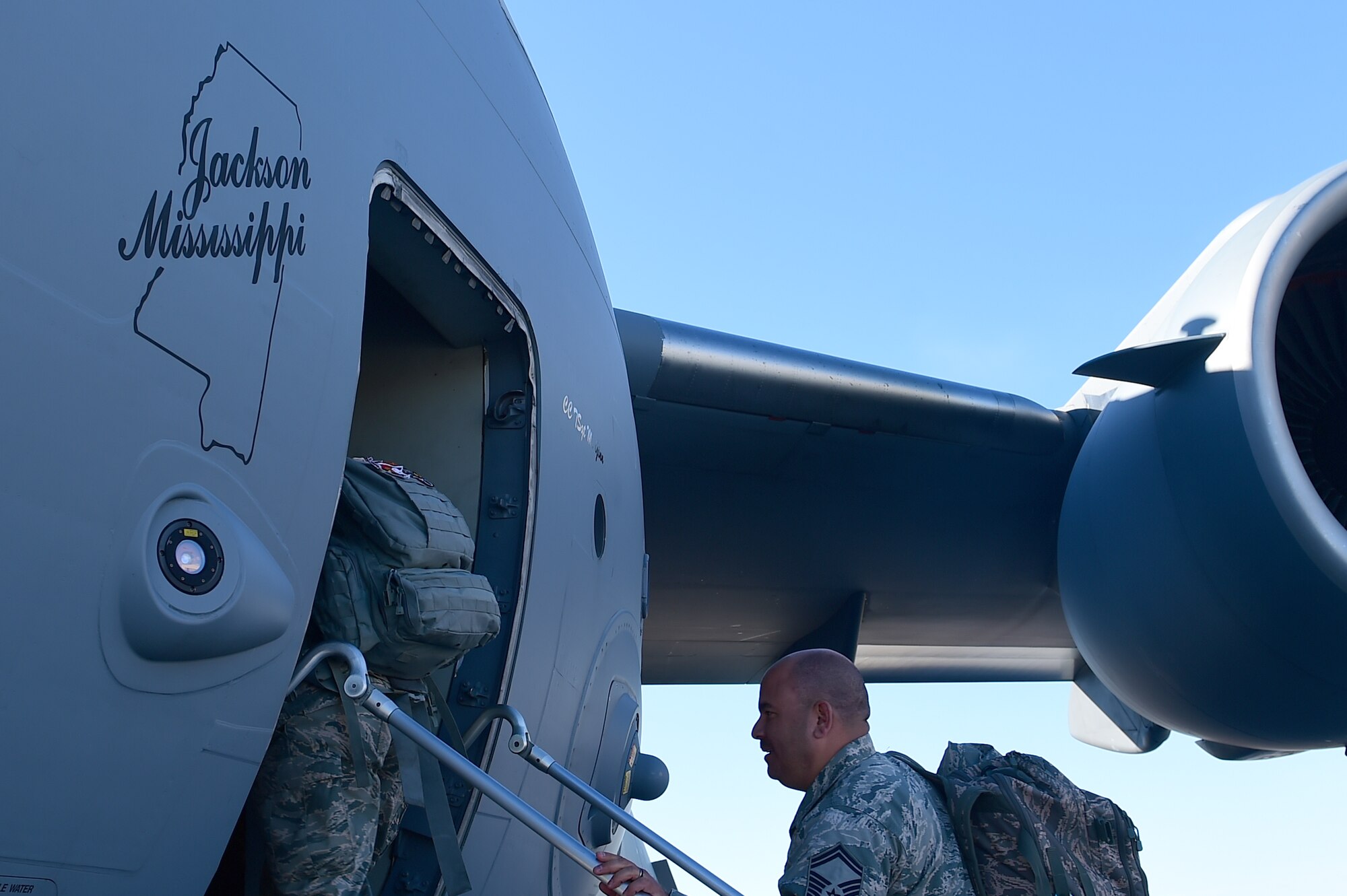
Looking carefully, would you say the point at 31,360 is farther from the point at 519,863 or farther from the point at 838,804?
the point at 519,863

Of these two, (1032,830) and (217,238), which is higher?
(217,238)

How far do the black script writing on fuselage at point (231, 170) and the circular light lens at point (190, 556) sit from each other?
1.51ft

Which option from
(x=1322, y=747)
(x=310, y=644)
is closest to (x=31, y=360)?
(x=310, y=644)

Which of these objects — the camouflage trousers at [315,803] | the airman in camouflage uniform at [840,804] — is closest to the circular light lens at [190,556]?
the camouflage trousers at [315,803]

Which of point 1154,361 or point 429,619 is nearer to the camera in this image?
point 429,619

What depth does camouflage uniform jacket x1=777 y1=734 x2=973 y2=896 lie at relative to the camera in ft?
7.61

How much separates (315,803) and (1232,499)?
390 cm

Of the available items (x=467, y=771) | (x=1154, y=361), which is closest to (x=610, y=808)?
(x=467, y=771)

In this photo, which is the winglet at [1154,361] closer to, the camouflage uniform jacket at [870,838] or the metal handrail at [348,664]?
the camouflage uniform jacket at [870,838]

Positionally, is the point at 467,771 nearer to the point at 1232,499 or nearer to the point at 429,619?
the point at 429,619

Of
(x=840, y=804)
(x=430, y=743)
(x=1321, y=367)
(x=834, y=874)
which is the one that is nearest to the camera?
(x=430, y=743)

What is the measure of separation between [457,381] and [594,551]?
768 millimetres

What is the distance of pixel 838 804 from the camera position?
8.04 ft

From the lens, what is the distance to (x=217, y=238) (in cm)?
170
